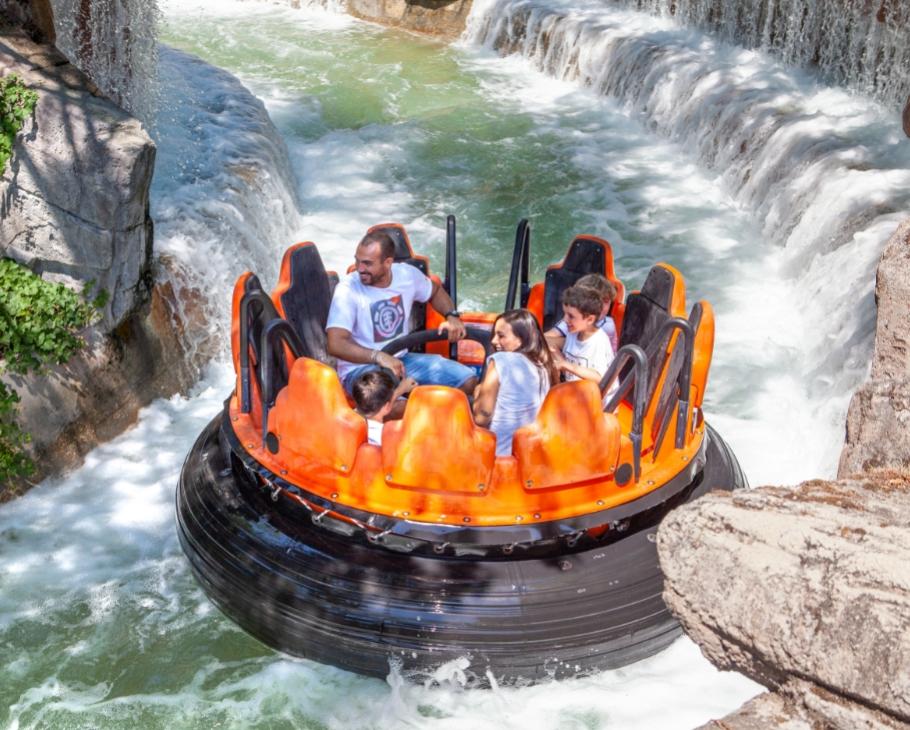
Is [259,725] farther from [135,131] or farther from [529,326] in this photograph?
[135,131]

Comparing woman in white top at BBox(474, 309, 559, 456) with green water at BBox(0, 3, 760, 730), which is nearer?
woman in white top at BBox(474, 309, 559, 456)

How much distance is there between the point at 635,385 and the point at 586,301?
1.89 ft

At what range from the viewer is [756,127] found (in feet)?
32.0

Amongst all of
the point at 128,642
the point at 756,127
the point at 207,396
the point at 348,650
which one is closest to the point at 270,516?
the point at 348,650

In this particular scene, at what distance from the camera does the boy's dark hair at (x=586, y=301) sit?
457 cm

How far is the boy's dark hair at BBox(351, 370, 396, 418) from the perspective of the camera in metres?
4.42

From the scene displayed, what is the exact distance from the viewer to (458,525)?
4.05 m

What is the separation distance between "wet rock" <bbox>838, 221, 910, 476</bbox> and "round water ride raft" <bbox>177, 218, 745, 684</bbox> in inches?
26.2

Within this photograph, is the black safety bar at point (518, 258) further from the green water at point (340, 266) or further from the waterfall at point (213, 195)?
the waterfall at point (213, 195)


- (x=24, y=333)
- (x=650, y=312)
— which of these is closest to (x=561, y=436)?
(x=650, y=312)

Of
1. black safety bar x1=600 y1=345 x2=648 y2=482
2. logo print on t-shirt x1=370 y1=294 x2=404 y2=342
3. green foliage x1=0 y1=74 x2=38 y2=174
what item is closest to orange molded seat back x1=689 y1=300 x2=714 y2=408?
black safety bar x1=600 y1=345 x2=648 y2=482

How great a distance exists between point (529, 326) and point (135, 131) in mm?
2545

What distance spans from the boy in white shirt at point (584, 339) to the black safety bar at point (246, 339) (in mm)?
1210

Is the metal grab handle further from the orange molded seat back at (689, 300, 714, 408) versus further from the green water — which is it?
the green water
